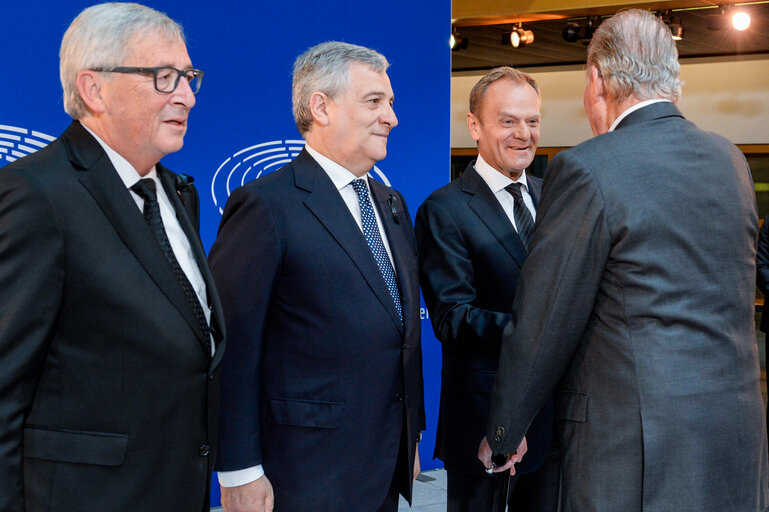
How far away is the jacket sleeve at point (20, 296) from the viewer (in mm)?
1483

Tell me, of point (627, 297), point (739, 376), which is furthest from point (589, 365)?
point (739, 376)

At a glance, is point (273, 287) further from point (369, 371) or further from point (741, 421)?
point (741, 421)

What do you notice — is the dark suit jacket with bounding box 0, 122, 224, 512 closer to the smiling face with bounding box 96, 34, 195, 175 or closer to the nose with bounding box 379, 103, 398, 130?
the smiling face with bounding box 96, 34, 195, 175

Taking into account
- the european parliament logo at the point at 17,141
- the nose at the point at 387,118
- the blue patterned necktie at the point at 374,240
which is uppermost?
the european parliament logo at the point at 17,141

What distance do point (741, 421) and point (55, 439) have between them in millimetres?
1585

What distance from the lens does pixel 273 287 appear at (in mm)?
2100

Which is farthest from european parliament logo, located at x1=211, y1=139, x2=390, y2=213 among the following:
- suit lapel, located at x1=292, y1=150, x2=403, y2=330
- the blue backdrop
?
suit lapel, located at x1=292, y1=150, x2=403, y2=330

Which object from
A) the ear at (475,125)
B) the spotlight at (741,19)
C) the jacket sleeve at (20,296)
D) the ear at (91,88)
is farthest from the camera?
the spotlight at (741,19)

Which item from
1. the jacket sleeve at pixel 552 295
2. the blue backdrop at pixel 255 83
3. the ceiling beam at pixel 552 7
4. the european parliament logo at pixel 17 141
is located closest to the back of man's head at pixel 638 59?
the jacket sleeve at pixel 552 295

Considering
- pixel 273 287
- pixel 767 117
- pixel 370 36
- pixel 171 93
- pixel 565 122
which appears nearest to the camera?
pixel 171 93

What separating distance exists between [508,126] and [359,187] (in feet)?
2.39

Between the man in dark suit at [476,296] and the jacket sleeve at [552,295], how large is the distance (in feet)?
1.11

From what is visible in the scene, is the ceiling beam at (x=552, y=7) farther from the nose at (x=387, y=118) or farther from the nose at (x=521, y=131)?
the nose at (x=387, y=118)

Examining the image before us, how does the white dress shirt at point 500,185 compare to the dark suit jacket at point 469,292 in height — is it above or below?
above
